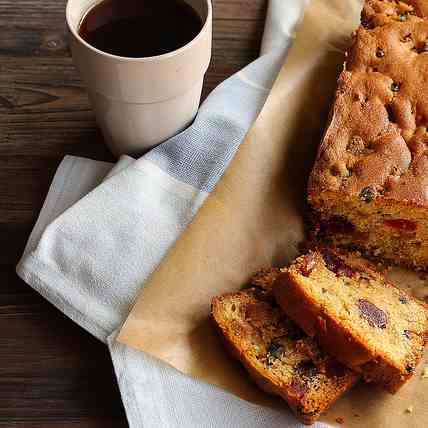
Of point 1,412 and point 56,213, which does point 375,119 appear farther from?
point 1,412

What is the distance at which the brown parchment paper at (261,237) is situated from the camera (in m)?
2.54

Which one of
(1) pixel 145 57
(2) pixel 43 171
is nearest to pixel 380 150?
(1) pixel 145 57

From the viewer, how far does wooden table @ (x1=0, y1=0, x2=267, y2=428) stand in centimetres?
255

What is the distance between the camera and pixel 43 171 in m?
3.05

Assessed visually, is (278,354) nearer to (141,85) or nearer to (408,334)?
(408,334)

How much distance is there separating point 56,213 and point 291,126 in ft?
3.39

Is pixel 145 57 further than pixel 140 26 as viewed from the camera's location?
No

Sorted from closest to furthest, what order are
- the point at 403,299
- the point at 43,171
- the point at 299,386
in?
the point at 299,386 < the point at 403,299 < the point at 43,171

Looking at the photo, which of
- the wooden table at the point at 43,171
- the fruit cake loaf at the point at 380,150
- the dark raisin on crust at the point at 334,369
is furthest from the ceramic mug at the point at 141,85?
the dark raisin on crust at the point at 334,369

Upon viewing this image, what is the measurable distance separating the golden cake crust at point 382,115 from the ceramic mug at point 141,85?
0.58 m

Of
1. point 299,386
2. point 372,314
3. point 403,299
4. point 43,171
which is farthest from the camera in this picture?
point 43,171

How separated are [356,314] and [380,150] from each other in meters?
0.62

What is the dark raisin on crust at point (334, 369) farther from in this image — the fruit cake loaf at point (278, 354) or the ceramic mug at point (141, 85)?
the ceramic mug at point (141, 85)

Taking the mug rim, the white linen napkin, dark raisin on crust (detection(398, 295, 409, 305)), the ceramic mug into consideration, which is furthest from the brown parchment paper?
the mug rim
